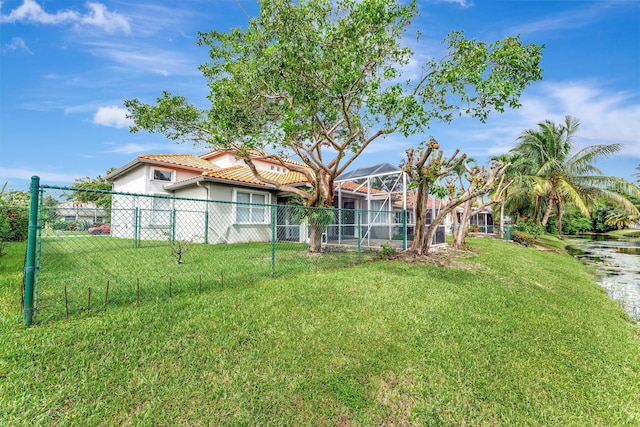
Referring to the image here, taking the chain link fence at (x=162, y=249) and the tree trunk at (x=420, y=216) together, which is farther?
the tree trunk at (x=420, y=216)

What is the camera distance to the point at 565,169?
21.4 metres

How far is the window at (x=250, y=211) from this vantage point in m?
12.1

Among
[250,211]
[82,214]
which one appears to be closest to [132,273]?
[82,214]

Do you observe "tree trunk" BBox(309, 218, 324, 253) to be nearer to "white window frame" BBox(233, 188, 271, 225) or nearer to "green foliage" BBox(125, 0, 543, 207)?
"green foliage" BBox(125, 0, 543, 207)

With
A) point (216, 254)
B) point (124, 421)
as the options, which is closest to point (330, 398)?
point (124, 421)

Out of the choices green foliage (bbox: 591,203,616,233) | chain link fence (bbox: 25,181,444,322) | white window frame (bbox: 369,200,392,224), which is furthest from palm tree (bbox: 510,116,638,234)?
green foliage (bbox: 591,203,616,233)

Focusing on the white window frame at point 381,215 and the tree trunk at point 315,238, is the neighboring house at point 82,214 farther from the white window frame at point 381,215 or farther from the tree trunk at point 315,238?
the white window frame at point 381,215

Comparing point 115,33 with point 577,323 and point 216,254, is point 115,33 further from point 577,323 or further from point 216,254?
point 577,323

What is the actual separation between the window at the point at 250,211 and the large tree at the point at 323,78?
11.8 ft

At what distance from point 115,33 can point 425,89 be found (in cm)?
875

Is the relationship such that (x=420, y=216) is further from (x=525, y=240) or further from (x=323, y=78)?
(x=525, y=240)

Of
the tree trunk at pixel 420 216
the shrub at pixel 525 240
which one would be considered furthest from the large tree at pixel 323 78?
the shrub at pixel 525 240

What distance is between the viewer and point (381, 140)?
357 inches

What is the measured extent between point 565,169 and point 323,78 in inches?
917
